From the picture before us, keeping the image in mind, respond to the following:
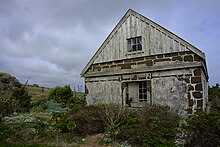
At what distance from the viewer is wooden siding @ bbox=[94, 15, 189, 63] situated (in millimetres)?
10367

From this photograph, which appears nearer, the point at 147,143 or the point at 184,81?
the point at 147,143

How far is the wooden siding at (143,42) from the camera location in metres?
10.4

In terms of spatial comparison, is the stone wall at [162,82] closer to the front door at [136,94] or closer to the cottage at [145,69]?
the cottage at [145,69]

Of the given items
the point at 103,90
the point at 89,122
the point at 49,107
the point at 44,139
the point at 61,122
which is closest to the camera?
the point at 44,139

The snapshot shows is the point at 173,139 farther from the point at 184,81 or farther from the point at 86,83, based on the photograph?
the point at 86,83

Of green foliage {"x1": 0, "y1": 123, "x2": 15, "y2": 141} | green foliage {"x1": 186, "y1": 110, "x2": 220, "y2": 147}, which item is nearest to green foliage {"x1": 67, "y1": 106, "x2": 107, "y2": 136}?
green foliage {"x1": 0, "y1": 123, "x2": 15, "y2": 141}

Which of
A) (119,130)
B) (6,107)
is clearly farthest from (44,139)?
(6,107)

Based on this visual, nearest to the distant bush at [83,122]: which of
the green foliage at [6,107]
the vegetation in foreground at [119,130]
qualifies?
the vegetation in foreground at [119,130]

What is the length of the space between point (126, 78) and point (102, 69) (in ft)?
6.25

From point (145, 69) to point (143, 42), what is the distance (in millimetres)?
1557

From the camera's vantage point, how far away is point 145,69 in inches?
428

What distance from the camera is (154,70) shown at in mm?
10570

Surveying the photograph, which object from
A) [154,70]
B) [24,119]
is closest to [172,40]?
[154,70]

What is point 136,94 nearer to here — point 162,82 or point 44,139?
point 162,82
